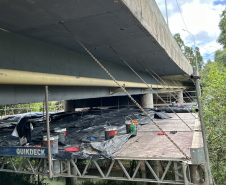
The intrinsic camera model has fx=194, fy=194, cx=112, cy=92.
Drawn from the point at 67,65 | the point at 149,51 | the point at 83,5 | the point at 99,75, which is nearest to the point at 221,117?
the point at 149,51

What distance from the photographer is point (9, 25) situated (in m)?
4.29

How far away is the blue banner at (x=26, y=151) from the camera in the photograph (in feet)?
16.1

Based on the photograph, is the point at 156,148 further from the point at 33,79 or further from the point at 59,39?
the point at 59,39

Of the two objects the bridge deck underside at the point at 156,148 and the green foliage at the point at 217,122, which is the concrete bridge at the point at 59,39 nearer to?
the bridge deck underside at the point at 156,148

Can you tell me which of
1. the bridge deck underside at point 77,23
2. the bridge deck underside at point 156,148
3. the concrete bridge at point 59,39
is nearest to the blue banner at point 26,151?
the concrete bridge at point 59,39

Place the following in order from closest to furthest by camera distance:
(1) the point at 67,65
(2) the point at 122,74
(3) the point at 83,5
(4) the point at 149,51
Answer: (3) the point at 83,5
(1) the point at 67,65
(4) the point at 149,51
(2) the point at 122,74

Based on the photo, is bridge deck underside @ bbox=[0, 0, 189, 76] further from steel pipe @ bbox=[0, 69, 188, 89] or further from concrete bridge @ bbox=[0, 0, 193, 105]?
steel pipe @ bbox=[0, 69, 188, 89]

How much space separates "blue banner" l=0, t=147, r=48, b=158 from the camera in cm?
491

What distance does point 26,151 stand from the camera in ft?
16.7

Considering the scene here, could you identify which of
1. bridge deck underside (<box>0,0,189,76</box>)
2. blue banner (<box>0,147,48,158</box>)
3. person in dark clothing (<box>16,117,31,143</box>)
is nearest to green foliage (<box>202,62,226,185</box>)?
bridge deck underside (<box>0,0,189,76</box>)

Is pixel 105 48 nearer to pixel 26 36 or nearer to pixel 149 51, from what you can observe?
pixel 149 51

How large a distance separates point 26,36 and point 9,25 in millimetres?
729

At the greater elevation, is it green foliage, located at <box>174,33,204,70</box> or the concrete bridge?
green foliage, located at <box>174,33,204,70</box>

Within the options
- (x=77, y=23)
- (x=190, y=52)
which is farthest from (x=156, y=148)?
(x=190, y=52)
